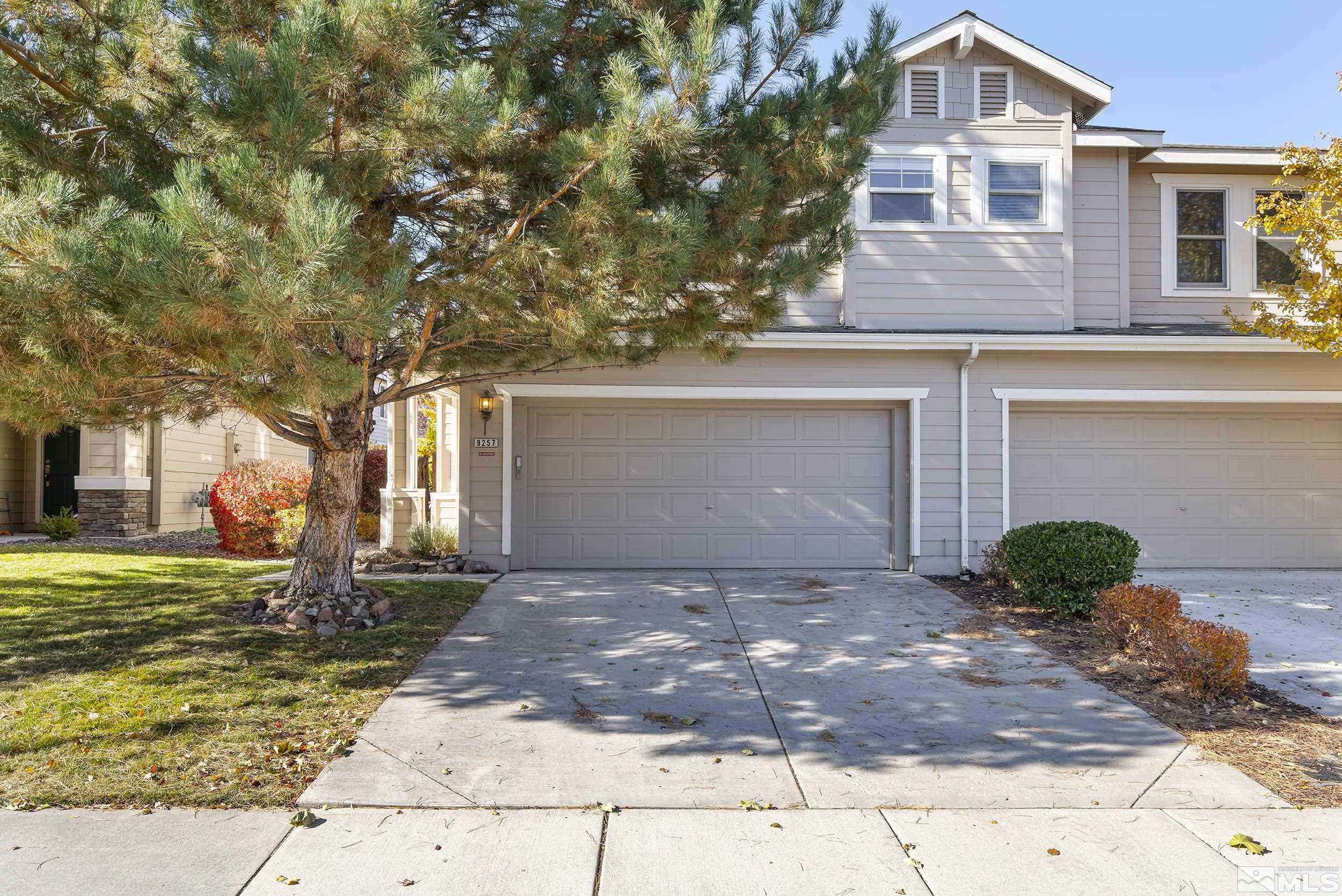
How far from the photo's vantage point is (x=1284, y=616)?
746 centimetres

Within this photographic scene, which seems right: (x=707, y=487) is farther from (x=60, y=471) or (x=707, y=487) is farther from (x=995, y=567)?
(x=60, y=471)

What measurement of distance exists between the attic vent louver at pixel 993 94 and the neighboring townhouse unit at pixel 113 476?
11042 millimetres

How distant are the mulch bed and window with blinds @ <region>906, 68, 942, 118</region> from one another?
623 centimetres

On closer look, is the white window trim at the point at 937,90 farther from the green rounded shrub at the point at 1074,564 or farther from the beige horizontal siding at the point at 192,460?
the beige horizontal siding at the point at 192,460

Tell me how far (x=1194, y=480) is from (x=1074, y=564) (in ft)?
12.2

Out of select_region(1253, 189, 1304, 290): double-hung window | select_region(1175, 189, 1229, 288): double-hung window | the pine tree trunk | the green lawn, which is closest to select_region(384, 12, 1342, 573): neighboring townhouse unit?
select_region(1175, 189, 1229, 288): double-hung window

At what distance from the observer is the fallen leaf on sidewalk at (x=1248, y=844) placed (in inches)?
131

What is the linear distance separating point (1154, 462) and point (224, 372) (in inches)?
377

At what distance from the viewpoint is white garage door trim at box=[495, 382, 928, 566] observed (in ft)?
30.8

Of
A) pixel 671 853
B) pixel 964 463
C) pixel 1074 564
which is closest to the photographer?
pixel 671 853

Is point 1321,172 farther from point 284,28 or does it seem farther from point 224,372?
point 224,372

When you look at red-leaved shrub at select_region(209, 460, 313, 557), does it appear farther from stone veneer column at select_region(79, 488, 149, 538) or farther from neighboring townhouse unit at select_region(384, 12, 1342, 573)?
neighboring townhouse unit at select_region(384, 12, 1342, 573)

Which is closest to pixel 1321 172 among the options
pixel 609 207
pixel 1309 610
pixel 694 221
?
pixel 1309 610

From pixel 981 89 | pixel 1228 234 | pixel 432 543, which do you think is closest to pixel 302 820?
pixel 432 543
